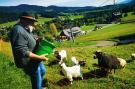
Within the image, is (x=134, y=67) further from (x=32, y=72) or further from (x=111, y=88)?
(x=32, y=72)

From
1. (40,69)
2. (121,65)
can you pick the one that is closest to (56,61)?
(121,65)

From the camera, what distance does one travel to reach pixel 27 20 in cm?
789

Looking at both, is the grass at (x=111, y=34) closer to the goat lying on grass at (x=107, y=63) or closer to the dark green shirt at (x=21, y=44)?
the goat lying on grass at (x=107, y=63)

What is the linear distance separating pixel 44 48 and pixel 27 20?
991mm

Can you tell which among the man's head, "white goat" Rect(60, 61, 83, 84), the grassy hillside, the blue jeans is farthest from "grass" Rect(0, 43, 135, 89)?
the grassy hillside

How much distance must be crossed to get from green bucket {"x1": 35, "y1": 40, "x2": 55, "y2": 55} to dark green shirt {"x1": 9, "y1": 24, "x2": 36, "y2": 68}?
0.32 m

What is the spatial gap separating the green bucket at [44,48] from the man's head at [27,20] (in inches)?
23.0

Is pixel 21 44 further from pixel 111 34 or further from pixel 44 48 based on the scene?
pixel 111 34

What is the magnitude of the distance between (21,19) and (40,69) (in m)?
1.86

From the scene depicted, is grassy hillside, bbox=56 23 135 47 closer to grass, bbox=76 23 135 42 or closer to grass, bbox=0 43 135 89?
grass, bbox=76 23 135 42

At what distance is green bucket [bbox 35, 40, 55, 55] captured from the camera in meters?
8.18

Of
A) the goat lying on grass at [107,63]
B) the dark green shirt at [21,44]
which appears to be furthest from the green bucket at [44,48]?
the goat lying on grass at [107,63]

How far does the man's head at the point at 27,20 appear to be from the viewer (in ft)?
25.7

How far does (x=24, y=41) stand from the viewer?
25.4 feet
